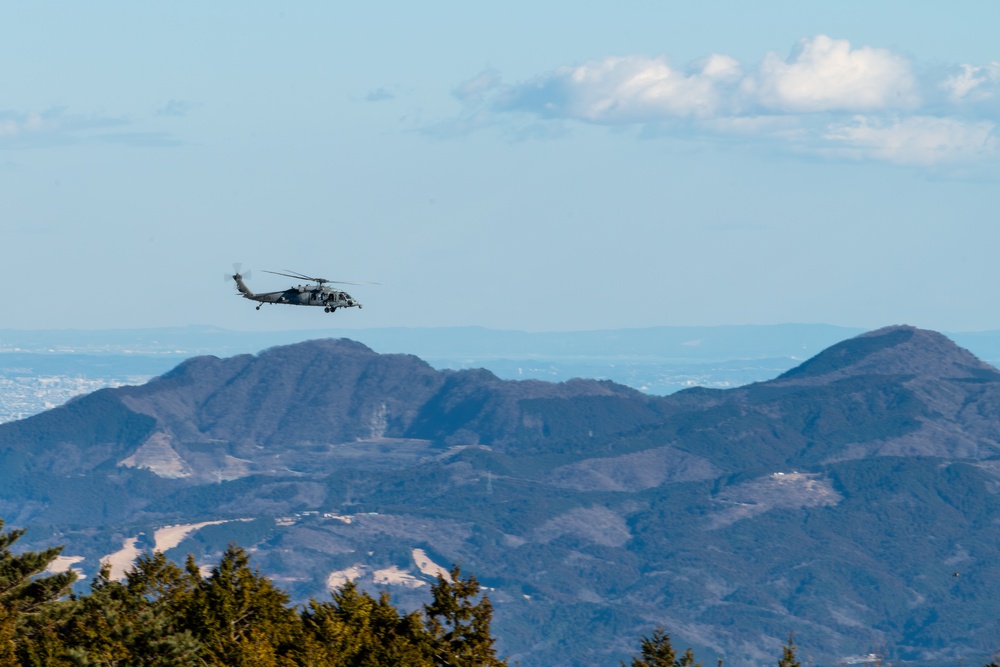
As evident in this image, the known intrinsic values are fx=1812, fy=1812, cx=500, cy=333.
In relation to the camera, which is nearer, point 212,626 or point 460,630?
point 212,626

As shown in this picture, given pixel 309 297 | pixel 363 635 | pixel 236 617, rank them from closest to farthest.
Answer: pixel 236 617 < pixel 363 635 < pixel 309 297

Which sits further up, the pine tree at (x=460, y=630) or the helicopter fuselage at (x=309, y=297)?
the helicopter fuselage at (x=309, y=297)

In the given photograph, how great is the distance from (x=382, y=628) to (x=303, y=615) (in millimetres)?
6211

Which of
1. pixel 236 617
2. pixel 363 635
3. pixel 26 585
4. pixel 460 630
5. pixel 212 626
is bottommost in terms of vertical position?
pixel 363 635

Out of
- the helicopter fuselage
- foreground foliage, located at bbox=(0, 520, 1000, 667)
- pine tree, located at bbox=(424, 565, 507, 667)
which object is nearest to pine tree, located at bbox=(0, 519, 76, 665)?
foreground foliage, located at bbox=(0, 520, 1000, 667)

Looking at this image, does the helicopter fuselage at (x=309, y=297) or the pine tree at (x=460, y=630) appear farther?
the helicopter fuselage at (x=309, y=297)

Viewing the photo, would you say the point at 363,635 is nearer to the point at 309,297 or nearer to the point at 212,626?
the point at 212,626

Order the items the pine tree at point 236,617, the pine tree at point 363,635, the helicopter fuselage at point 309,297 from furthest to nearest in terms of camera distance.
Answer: the helicopter fuselage at point 309,297 < the pine tree at point 363,635 < the pine tree at point 236,617

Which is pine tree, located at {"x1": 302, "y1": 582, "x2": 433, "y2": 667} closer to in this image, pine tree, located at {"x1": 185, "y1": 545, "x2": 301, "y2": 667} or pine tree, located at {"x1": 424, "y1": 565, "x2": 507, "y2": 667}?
pine tree, located at {"x1": 424, "y1": 565, "x2": 507, "y2": 667}

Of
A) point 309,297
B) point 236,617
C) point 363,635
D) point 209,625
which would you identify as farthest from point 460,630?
point 309,297

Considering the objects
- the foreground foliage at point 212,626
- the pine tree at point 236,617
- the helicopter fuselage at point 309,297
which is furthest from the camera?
the helicopter fuselage at point 309,297

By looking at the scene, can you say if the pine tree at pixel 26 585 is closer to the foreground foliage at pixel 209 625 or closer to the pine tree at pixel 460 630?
the foreground foliage at pixel 209 625

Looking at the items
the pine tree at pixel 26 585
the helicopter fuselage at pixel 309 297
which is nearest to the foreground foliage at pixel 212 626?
the pine tree at pixel 26 585

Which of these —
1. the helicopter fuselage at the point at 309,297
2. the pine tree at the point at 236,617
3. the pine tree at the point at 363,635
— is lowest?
the pine tree at the point at 363,635
